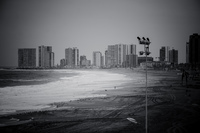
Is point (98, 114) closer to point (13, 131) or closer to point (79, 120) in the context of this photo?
point (79, 120)

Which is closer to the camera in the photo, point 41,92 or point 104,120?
point 104,120

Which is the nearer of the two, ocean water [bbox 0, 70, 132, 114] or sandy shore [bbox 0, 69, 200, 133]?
sandy shore [bbox 0, 69, 200, 133]

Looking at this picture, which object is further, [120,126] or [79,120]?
[79,120]

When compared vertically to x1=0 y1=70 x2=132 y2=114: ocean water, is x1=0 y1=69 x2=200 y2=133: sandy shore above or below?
above

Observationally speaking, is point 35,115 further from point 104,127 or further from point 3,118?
point 104,127

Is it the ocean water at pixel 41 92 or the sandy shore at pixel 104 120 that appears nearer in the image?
the sandy shore at pixel 104 120

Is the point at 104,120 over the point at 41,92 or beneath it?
over

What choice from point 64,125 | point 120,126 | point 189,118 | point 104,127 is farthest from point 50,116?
point 189,118

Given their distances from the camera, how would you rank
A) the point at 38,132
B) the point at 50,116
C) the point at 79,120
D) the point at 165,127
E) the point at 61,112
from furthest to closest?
the point at 61,112
the point at 50,116
the point at 79,120
the point at 165,127
the point at 38,132

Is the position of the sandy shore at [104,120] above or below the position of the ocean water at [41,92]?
above

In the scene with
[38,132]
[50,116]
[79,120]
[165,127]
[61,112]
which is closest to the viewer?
[38,132]
